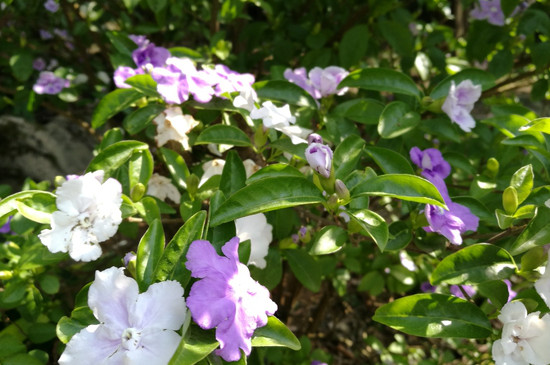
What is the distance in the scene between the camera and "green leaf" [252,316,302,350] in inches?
31.4

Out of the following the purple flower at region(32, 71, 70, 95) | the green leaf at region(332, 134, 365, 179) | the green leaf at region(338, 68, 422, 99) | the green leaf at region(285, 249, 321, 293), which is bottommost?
the green leaf at region(285, 249, 321, 293)

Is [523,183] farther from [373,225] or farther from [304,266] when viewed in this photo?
[304,266]

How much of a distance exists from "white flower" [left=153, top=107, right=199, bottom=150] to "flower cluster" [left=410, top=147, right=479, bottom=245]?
559 millimetres

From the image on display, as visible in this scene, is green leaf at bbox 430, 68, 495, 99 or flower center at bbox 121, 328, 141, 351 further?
green leaf at bbox 430, 68, 495, 99

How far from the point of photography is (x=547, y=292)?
85 centimetres

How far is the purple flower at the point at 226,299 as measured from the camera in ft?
2.45

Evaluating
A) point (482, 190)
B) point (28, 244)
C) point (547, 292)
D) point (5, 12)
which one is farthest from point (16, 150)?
point (547, 292)

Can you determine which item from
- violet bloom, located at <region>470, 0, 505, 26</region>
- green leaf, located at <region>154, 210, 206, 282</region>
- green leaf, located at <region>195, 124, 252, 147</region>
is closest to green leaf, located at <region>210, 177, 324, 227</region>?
green leaf, located at <region>154, 210, 206, 282</region>

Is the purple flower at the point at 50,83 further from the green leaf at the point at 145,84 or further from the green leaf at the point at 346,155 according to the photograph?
the green leaf at the point at 346,155

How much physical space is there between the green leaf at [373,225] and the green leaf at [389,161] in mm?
176

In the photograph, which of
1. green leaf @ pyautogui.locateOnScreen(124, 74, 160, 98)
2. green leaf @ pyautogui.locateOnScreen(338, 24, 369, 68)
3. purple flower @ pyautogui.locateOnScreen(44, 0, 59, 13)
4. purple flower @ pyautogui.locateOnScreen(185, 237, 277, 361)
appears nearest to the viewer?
purple flower @ pyautogui.locateOnScreen(185, 237, 277, 361)

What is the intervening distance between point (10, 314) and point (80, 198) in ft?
2.52

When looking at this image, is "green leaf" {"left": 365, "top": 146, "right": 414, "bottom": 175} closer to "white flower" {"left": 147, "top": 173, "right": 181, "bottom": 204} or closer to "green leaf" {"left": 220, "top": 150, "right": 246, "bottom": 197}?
"green leaf" {"left": 220, "top": 150, "right": 246, "bottom": 197}

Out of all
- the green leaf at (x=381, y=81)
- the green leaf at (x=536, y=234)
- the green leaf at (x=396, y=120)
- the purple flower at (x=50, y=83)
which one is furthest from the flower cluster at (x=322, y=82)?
the purple flower at (x=50, y=83)
